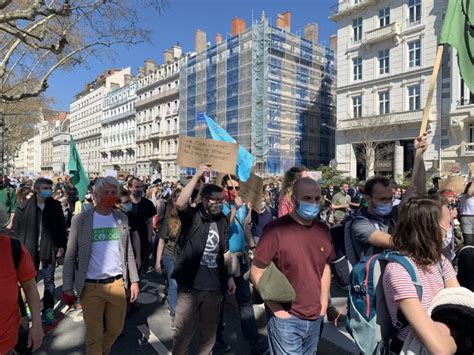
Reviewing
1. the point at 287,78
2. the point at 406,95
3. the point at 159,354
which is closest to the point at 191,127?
the point at 287,78

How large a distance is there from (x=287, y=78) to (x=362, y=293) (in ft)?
144

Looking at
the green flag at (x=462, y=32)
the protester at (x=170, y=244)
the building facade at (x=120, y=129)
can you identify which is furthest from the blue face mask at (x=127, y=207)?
the building facade at (x=120, y=129)

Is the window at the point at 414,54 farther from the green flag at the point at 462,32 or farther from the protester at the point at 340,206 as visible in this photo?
the green flag at the point at 462,32

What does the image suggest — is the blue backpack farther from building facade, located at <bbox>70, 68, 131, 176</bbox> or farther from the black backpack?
building facade, located at <bbox>70, 68, 131, 176</bbox>

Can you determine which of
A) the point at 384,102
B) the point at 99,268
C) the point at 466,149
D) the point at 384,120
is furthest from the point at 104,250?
the point at 384,102

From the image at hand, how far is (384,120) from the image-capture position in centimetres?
3100

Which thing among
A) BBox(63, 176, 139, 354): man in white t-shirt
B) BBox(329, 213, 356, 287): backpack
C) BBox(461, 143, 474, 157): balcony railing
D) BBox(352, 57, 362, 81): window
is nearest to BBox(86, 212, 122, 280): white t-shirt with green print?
BBox(63, 176, 139, 354): man in white t-shirt

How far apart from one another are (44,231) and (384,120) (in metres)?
29.7

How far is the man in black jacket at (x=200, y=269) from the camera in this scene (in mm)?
3441

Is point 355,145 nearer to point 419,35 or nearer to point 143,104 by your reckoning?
point 419,35

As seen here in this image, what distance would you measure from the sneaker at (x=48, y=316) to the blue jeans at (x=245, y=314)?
227 centimetres

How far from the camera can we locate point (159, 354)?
421 cm

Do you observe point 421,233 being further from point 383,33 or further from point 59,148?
point 59,148

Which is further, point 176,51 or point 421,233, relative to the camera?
point 176,51
